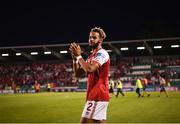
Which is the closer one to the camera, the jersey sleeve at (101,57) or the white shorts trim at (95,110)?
the jersey sleeve at (101,57)

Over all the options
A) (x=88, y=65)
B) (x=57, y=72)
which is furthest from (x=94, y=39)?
(x=57, y=72)

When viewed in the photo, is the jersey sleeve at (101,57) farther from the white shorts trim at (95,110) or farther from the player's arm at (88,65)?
the white shorts trim at (95,110)

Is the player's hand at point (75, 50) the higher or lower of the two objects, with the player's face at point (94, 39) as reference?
lower

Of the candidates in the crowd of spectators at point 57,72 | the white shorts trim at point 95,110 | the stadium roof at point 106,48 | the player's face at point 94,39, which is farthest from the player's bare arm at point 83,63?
the stadium roof at point 106,48

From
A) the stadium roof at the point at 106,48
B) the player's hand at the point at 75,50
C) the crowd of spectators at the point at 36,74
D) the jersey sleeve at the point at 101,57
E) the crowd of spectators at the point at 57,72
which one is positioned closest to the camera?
the player's hand at the point at 75,50

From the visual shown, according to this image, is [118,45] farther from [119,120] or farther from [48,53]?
[119,120]

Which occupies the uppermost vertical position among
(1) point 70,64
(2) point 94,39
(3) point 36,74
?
(1) point 70,64

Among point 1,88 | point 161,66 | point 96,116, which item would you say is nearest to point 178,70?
point 161,66

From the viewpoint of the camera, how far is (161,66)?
54969 millimetres

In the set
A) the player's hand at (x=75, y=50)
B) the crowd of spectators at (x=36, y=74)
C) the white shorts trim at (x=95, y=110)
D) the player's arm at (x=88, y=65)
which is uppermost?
the crowd of spectators at (x=36, y=74)

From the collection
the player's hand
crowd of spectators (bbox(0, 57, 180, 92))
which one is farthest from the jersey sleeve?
crowd of spectators (bbox(0, 57, 180, 92))

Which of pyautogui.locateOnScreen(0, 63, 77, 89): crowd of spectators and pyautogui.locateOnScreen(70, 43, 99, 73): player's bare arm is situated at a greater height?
pyautogui.locateOnScreen(0, 63, 77, 89): crowd of spectators

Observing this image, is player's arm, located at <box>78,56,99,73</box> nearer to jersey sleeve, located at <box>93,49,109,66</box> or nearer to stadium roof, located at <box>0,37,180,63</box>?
jersey sleeve, located at <box>93,49,109,66</box>

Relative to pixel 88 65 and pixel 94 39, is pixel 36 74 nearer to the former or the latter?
pixel 94 39
